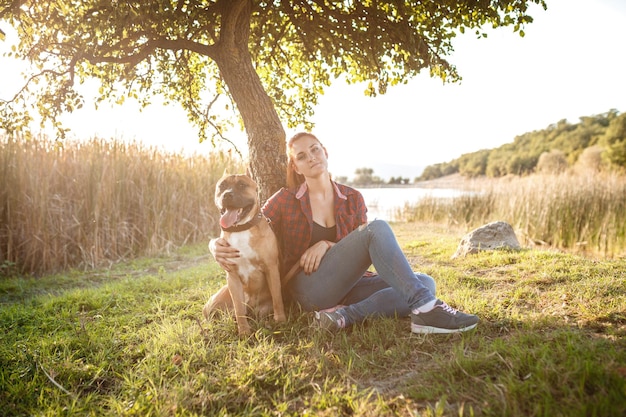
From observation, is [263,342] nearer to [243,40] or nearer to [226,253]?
[226,253]

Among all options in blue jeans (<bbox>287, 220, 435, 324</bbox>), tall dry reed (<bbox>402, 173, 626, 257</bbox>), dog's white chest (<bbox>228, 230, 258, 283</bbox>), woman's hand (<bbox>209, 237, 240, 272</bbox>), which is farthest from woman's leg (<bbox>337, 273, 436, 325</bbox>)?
tall dry reed (<bbox>402, 173, 626, 257</bbox>)

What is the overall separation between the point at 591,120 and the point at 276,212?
157 feet

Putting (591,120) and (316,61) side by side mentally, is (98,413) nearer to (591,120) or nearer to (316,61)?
(316,61)

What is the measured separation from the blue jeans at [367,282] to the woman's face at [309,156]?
1.99 ft

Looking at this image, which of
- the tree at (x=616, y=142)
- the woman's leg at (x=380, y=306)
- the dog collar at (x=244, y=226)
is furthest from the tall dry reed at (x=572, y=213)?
the tree at (x=616, y=142)

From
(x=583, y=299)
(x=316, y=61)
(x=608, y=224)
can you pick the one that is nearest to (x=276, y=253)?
(x=583, y=299)

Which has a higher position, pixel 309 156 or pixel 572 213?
pixel 309 156

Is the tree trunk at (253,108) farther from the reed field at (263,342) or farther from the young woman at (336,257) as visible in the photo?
the reed field at (263,342)

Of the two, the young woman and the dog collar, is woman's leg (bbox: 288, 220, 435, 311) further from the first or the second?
the dog collar

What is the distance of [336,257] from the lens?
9.97 ft

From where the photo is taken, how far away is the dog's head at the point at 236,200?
2920 millimetres

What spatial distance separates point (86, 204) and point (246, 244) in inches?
196

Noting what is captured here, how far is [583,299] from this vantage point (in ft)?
10.5

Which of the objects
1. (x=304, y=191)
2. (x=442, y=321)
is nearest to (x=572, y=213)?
(x=442, y=321)
